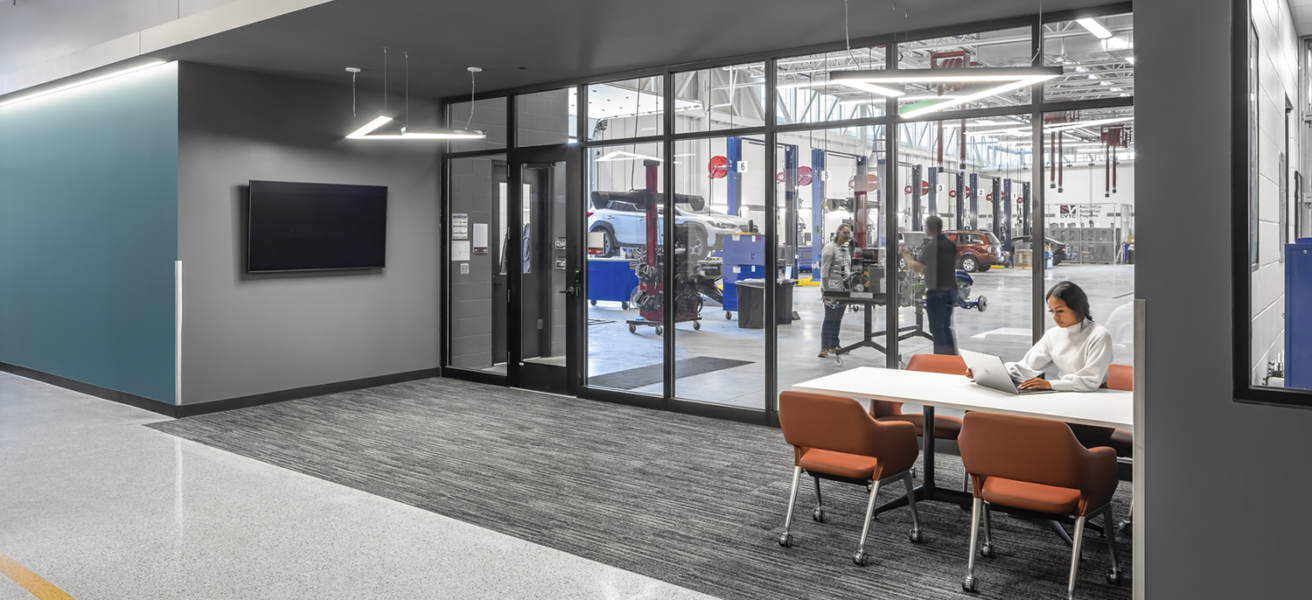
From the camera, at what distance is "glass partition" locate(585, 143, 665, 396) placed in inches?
292

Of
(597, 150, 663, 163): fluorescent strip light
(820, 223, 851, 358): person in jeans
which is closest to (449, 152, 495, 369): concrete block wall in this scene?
(597, 150, 663, 163): fluorescent strip light

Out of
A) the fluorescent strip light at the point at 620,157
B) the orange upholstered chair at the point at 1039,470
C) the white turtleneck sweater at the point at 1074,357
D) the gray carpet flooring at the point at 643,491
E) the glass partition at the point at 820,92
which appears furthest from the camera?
the fluorescent strip light at the point at 620,157

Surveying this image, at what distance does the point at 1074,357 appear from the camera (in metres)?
4.31

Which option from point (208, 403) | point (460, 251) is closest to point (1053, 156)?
point (460, 251)

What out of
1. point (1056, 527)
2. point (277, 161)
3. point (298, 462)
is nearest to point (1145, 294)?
point (1056, 527)

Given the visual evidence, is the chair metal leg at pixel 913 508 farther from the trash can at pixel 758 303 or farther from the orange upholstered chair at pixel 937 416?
the trash can at pixel 758 303

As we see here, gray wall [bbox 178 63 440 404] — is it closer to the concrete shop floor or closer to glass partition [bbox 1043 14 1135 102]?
the concrete shop floor

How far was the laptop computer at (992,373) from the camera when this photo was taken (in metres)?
4.06

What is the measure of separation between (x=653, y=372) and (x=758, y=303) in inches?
52.9

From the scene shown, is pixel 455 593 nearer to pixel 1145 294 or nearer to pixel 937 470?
pixel 1145 294

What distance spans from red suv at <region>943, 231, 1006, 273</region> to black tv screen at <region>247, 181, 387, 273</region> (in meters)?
5.44

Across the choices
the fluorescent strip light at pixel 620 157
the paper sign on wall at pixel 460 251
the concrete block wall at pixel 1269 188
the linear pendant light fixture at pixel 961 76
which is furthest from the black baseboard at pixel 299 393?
the concrete block wall at pixel 1269 188

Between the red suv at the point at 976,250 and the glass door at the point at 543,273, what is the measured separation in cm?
354

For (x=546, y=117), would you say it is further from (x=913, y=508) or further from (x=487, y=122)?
(x=913, y=508)
